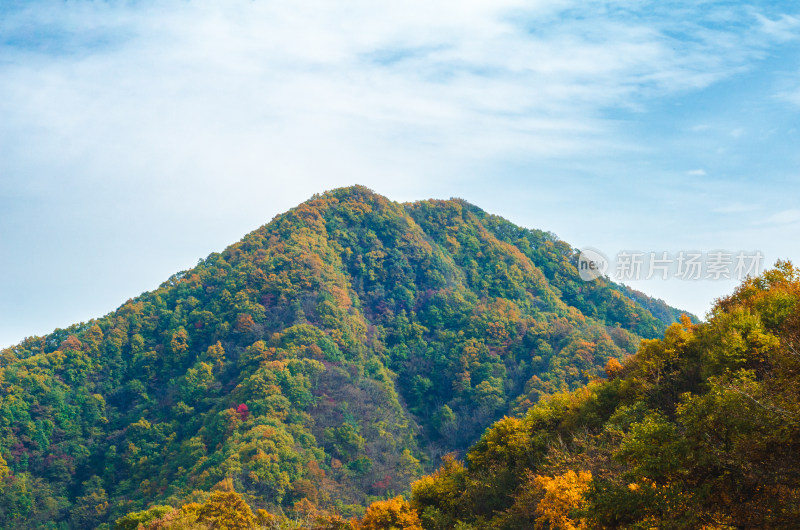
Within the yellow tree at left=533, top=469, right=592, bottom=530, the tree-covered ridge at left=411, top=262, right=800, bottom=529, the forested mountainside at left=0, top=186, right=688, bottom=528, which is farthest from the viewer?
the forested mountainside at left=0, top=186, right=688, bottom=528

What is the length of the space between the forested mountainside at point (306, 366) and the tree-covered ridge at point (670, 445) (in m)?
17.0

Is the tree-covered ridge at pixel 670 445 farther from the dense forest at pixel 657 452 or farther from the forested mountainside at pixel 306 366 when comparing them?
the forested mountainside at pixel 306 366

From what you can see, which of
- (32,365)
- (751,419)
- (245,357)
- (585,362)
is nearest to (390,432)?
(245,357)

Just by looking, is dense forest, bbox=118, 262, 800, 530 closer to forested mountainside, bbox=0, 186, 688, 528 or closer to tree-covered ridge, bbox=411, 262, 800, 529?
tree-covered ridge, bbox=411, 262, 800, 529

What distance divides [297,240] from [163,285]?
682 inches

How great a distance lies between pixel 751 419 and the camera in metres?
10.7

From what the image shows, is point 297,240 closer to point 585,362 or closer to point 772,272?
point 585,362

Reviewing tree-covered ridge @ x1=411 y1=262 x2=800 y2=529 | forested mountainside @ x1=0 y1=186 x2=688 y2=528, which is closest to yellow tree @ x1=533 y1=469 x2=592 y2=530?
tree-covered ridge @ x1=411 y1=262 x2=800 y2=529

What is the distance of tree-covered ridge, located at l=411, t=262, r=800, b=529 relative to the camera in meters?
10.5

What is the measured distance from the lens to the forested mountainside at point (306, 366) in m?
47.9

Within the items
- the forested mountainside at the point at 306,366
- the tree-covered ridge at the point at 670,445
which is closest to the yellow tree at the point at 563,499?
the tree-covered ridge at the point at 670,445

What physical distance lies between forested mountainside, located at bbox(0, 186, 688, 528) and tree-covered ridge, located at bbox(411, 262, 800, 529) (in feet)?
55.6

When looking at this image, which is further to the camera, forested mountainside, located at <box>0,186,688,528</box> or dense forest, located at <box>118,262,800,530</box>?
forested mountainside, located at <box>0,186,688,528</box>

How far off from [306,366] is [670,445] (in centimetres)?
4844
